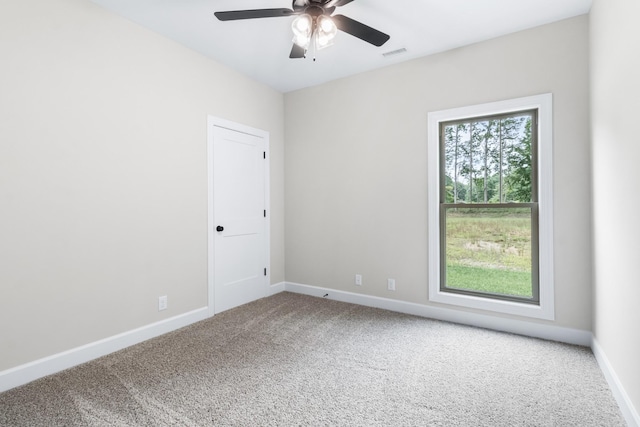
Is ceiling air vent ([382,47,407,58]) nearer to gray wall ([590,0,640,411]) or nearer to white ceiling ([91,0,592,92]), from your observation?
white ceiling ([91,0,592,92])

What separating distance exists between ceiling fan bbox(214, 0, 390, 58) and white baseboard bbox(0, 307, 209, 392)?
2.60 m

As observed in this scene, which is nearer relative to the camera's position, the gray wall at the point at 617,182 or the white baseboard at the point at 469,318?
the gray wall at the point at 617,182

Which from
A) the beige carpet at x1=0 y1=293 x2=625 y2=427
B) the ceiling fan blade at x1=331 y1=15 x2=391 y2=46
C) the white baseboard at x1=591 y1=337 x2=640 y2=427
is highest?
the ceiling fan blade at x1=331 y1=15 x2=391 y2=46

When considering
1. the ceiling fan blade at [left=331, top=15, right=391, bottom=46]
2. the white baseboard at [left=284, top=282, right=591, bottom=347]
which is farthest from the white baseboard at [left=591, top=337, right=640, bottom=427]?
the ceiling fan blade at [left=331, top=15, right=391, bottom=46]

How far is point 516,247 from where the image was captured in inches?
124

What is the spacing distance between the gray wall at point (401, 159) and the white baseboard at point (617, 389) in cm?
38

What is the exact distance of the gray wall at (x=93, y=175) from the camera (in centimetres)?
215

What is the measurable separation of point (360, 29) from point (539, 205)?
7.18 ft

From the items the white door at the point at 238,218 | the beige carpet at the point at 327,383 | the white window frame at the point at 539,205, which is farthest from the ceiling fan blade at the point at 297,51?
the beige carpet at the point at 327,383

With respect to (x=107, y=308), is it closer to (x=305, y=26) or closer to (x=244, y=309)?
(x=244, y=309)

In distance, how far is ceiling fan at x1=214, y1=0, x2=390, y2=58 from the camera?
2.03m

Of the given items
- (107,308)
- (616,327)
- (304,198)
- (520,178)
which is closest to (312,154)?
(304,198)

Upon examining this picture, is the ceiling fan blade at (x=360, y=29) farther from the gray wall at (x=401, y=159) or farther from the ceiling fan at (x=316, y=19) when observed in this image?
the gray wall at (x=401, y=159)

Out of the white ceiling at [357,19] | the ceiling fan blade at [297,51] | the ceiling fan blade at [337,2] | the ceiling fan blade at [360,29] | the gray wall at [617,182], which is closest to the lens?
the gray wall at [617,182]
